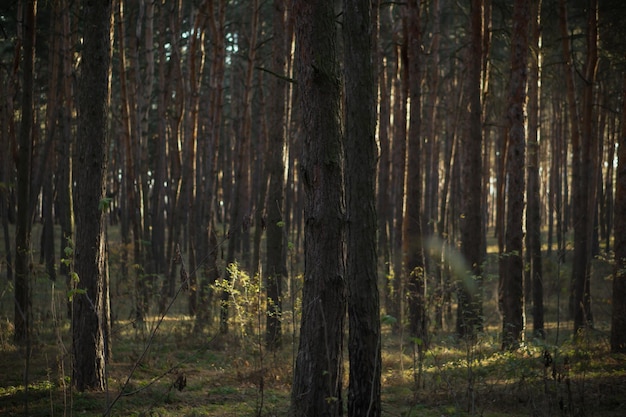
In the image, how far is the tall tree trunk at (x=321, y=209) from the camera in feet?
18.4

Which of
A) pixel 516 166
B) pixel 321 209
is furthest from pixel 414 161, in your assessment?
pixel 321 209

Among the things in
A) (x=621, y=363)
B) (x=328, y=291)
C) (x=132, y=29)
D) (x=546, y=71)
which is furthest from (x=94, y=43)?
(x=546, y=71)

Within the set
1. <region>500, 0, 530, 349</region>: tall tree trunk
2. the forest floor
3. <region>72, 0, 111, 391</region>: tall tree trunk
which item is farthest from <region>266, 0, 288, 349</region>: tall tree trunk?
<region>500, 0, 530, 349</region>: tall tree trunk

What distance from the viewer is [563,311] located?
61.7 ft

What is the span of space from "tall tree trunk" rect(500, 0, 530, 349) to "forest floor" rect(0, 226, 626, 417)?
66 cm

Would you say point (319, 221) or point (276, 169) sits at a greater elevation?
point (276, 169)

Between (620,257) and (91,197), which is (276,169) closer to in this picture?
(91,197)

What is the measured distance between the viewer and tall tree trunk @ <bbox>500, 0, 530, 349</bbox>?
11352 mm

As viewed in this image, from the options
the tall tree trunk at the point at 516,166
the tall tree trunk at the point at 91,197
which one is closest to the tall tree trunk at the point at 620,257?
the tall tree trunk at the point at 516,166

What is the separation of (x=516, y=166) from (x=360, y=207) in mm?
6311

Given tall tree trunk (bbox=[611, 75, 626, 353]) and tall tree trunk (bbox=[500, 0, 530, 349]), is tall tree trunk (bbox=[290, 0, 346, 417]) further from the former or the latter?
tall tree trunk (bbox=[611, 75, 626, 353])

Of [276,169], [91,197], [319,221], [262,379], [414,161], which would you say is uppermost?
[414,161]

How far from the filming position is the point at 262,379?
5113mm

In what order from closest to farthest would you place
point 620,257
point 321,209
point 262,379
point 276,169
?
1. point 262,379
2. point 321,209
3. point 620,257
4. point 276,169
